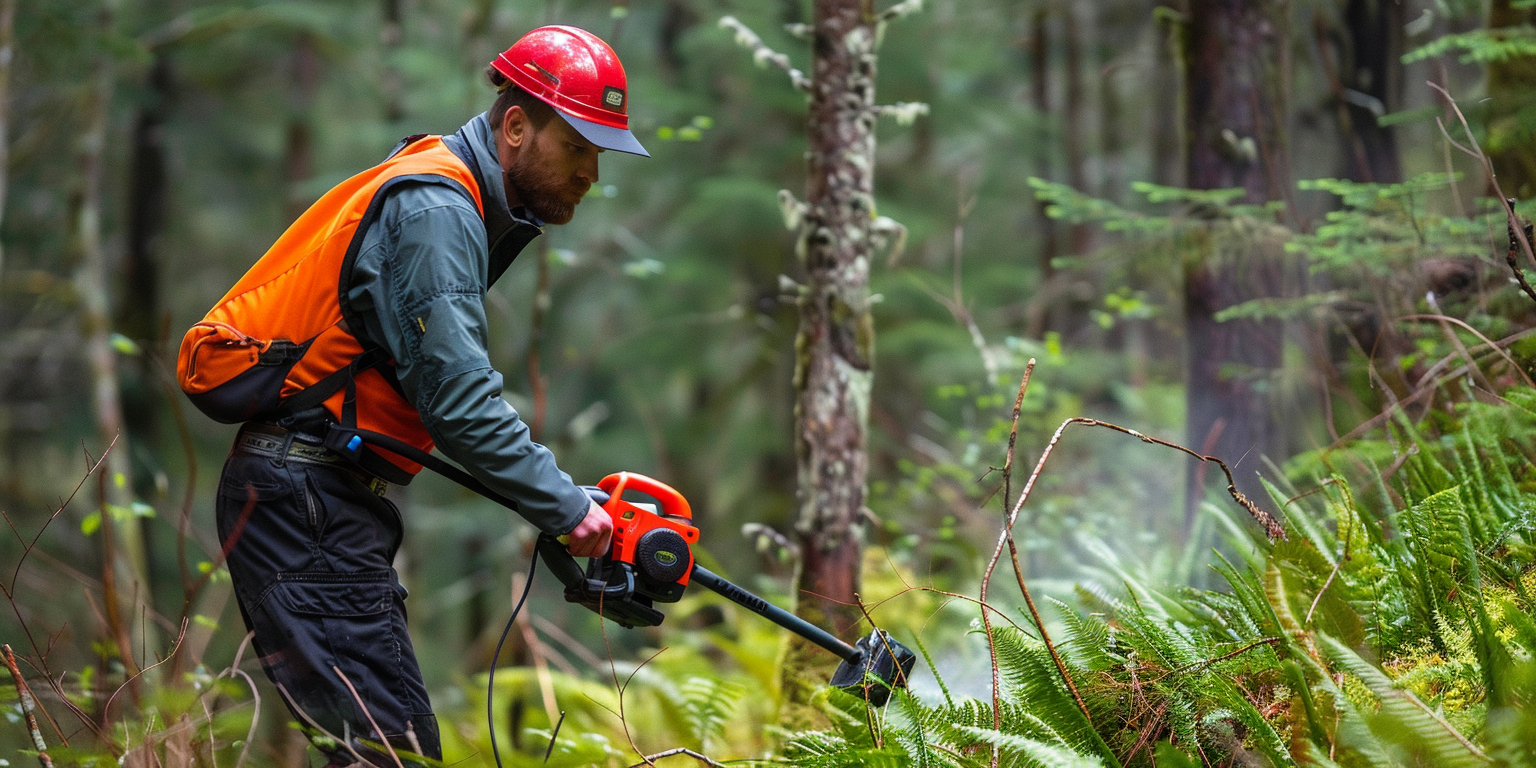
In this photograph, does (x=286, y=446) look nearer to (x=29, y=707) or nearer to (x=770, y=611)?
(x=29, y=707)

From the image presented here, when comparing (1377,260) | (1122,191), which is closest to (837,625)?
(1377,260)

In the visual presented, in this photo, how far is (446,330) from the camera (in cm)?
259

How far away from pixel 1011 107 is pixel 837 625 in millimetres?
10160

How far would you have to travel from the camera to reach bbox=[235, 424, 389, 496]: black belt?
2.76m

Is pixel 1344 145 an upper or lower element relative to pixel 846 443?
upper

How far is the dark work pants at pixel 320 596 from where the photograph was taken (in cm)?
269

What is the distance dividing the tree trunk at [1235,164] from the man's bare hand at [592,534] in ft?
11.5

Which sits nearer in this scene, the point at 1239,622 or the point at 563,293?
the point at 1239,622

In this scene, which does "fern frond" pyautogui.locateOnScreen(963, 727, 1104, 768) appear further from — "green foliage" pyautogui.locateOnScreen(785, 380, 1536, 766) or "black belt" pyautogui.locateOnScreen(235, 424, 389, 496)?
"black belt" pyautogui.locateOnScreen(235, 424, 389, 496)

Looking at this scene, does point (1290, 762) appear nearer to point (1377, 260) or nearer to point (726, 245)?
point (1377, 260)

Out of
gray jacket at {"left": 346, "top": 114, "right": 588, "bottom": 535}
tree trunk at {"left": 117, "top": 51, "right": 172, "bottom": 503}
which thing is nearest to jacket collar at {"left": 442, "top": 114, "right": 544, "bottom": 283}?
gray jacket at {"left": 346, "top": 114, "right": 588, "bottom": 535}

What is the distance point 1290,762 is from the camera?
2246 mm

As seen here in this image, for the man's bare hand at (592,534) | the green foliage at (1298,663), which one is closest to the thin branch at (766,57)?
the man's bare hand at (592,534)

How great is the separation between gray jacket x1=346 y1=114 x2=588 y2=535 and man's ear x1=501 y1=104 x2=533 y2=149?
1.02 feet
